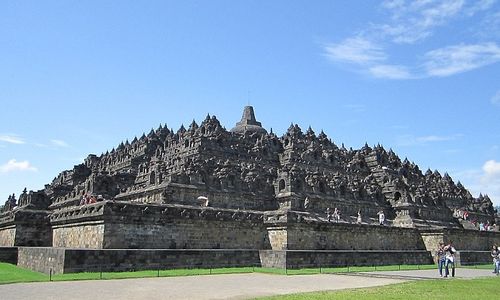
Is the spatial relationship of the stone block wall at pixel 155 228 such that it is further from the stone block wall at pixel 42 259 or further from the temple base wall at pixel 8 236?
the temple base wall at pixel 8 236

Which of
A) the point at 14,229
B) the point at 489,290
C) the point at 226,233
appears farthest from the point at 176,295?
the point at 14,229

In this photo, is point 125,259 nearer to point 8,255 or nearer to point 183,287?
point 183,287

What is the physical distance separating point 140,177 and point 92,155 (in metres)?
26.0

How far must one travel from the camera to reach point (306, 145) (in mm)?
60969

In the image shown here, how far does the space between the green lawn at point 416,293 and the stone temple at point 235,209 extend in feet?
27.3

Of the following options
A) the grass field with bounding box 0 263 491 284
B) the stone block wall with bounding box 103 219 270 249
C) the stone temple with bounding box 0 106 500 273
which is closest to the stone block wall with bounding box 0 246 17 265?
the stone temple with bounding box 0 106 500 273

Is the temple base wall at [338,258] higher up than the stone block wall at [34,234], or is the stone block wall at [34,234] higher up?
the stone block wall at [34,234]

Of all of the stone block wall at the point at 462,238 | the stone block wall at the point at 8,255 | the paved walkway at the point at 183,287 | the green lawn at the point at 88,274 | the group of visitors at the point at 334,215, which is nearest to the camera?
the paved walkway at the point at 183,287

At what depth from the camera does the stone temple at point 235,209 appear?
898 inches

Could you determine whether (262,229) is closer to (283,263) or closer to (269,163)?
(283,263)

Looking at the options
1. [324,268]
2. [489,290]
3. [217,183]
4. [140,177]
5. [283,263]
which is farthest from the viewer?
[140,177]

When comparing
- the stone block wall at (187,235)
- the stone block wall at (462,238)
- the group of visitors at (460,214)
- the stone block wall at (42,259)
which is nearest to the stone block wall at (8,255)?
the stone block wall at (42,259)

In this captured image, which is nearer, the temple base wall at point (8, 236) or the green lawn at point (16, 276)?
the green lawn at point (16, 276)

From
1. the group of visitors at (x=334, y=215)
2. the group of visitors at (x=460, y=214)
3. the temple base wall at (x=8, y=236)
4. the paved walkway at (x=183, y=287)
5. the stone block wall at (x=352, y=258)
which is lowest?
the paved walkway at (x=183, y=287)
